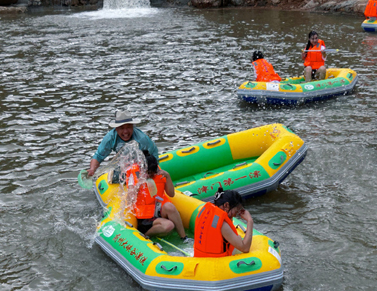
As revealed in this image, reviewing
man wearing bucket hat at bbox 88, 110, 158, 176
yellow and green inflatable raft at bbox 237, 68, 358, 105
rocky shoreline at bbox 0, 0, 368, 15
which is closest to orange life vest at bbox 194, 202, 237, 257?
man wearing bucket hat at bbox 88, 110, 158, 176

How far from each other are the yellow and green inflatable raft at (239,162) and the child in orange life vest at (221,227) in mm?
1621

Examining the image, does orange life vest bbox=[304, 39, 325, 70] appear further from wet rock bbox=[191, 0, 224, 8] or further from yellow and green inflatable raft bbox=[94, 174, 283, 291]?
wet rock bbox=[191, 0, 224, 8]

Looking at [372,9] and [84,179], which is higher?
[372,9]

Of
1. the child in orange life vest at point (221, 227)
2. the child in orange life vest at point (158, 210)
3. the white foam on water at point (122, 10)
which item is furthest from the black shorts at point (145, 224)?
the white foam on water at point (122, 10)

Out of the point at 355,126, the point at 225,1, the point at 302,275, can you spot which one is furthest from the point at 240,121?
the point at 225,1

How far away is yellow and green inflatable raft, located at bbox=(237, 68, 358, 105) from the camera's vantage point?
32.1 feet

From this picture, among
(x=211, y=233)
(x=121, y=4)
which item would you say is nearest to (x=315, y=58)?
(x=211, y=233)

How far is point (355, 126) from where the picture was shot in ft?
28.8

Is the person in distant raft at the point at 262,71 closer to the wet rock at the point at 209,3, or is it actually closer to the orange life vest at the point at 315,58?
the orange life vest at the point at 315,58

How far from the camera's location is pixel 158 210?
562 cm

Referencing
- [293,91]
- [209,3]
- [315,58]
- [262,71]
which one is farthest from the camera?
[209,3]

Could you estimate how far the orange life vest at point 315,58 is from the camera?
34.7 ft

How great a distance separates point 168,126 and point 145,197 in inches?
151

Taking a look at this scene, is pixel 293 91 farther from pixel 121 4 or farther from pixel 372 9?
pixel 121 4
